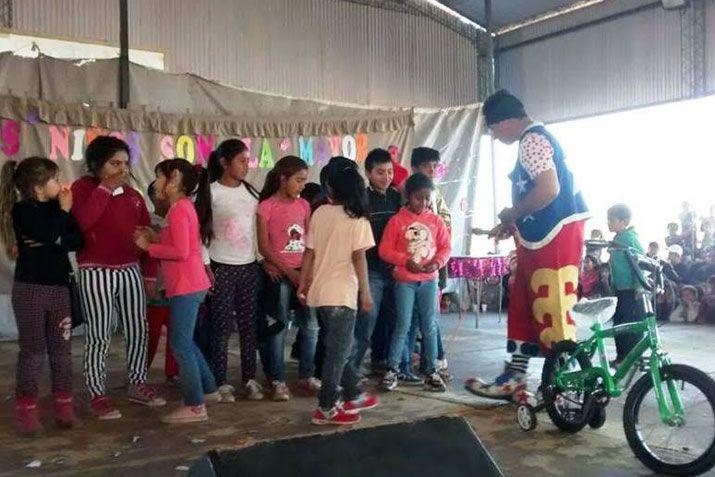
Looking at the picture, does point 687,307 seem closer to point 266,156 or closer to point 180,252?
point 266,156

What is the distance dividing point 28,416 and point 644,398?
2.95m

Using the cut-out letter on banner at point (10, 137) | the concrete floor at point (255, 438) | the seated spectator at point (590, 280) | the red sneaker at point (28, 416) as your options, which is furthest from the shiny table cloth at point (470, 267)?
the red sneaker at point (28, 416)

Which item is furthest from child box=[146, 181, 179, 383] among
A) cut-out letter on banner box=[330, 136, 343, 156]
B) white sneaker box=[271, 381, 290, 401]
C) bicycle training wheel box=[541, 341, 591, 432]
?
cut-out letter on banner box=[330, 136, 343, 156]

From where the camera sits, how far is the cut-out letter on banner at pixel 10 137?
757cm

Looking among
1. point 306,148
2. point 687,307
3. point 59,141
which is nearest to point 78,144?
point 59,141

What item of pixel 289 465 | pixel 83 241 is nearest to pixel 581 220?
pixel 83 241

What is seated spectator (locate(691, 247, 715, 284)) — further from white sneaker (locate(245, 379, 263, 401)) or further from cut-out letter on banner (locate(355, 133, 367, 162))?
white sneaker (locate(245, 379, 263, 401))

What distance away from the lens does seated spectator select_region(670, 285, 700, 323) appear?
946cm

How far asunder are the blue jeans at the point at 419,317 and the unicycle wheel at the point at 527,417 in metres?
1.21

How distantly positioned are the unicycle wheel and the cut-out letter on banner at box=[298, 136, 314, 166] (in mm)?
5521

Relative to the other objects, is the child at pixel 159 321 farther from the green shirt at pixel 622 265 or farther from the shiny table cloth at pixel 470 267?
the shiny table cloth at pixel 470 267

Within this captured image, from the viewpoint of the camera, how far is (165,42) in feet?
37.4

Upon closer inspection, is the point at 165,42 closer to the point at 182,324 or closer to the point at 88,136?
the point at 88,136

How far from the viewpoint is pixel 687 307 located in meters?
9.52
